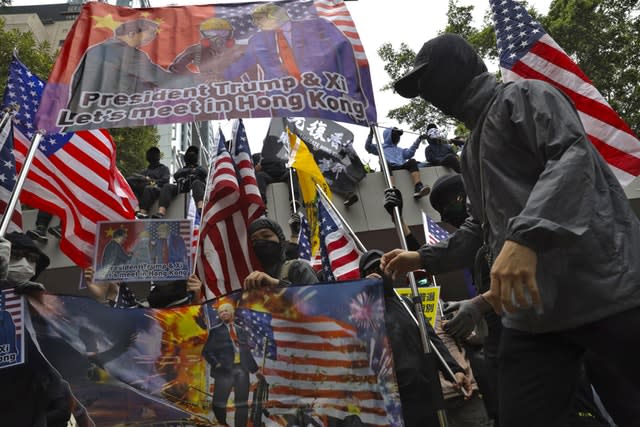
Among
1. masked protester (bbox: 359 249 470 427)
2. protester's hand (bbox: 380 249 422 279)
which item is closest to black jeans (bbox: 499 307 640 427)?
protester's hand (bbox: 380 249 422 279)

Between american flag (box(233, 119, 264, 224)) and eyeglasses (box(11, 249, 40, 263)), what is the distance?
1721 millimetres

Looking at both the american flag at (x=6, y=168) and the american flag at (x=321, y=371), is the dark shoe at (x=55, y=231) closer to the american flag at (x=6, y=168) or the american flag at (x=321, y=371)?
the american flag at (x=6, y=168)

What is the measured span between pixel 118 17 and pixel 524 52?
3.74m

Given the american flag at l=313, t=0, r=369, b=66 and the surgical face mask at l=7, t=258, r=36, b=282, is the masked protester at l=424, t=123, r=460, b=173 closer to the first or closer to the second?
the american flag at l=313, t=0, r=369, b=66

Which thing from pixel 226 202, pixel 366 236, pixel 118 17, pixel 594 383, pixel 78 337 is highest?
pixel 366 236

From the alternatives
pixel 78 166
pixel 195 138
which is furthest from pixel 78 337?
pixel 195 138

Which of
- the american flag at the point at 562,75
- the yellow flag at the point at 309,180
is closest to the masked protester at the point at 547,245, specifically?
the american flag at the point at 562,75

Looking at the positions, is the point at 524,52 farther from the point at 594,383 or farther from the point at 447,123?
the point at 447,123

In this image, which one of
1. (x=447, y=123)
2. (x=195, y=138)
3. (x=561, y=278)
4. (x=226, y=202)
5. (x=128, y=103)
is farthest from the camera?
(x=195, y=138)

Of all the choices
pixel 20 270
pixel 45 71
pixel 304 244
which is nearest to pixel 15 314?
pixel 20 270

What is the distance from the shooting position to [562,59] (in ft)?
17.0

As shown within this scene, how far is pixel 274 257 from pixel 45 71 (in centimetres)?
1474

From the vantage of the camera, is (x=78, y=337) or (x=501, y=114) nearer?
(x=501, y=114)

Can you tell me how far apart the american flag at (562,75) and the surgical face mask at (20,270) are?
14.3 feet
